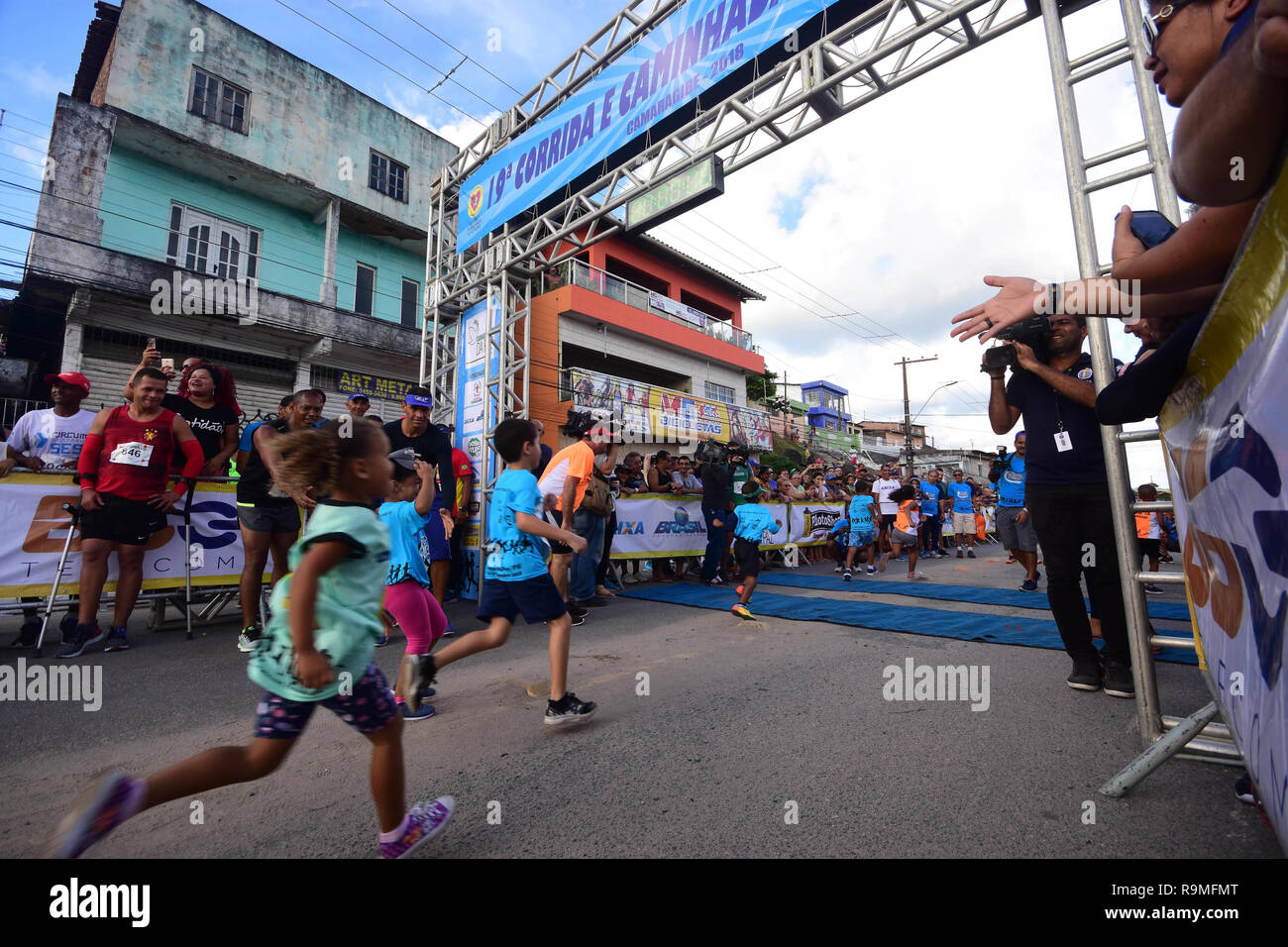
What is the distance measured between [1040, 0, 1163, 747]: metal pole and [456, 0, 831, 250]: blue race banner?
401cm

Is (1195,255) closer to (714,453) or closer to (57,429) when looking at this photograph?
(714,453)

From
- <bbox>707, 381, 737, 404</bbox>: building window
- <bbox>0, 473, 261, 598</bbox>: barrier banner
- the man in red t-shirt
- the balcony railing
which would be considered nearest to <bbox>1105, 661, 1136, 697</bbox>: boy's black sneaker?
the man in red t-shirt

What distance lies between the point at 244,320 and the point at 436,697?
14.3 metres

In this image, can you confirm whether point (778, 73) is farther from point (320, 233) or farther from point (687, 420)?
point (687, 420)

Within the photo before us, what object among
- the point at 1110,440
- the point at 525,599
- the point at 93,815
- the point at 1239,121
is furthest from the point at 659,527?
the point at 1239,121

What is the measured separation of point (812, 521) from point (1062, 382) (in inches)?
359

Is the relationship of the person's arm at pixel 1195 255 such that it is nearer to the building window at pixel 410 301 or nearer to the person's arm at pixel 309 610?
the person's arm at pixel 309 610

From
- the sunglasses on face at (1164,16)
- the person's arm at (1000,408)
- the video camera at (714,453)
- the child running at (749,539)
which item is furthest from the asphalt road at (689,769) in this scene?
the video camera at (714,453)

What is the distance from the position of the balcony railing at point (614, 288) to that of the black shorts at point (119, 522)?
1406 cm

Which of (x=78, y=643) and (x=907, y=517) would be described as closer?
(x=78, y=643)

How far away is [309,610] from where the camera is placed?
1624mm

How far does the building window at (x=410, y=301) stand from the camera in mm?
18438

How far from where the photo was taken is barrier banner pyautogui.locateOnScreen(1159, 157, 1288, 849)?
3.04 feet

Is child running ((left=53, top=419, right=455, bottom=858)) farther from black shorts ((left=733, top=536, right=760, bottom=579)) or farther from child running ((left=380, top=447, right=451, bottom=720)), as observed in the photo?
black shorts ((left=733, top=536, right=760, bottom=579))
